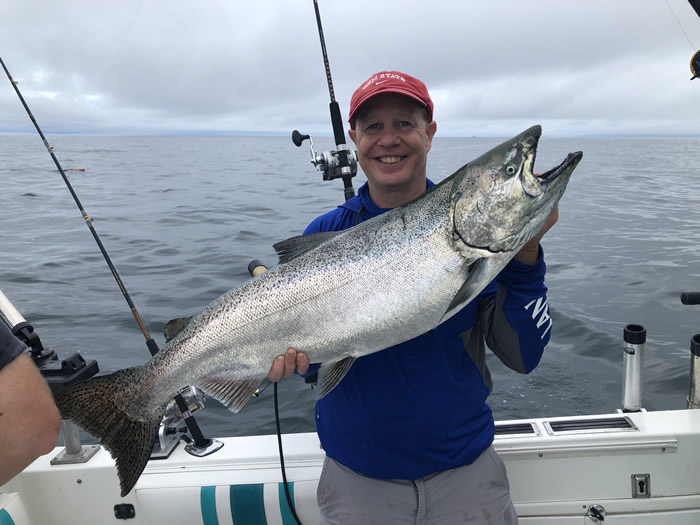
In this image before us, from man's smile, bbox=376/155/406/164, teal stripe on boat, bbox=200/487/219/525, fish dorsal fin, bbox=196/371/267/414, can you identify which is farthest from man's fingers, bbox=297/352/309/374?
teal stripe on boat, bbox=200/487/219/525

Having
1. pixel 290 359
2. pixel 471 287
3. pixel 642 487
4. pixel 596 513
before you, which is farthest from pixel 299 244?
pixel 642 487

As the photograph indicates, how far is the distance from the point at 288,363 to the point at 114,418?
2.86ft

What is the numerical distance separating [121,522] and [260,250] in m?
8.93

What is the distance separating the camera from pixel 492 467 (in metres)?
2.54

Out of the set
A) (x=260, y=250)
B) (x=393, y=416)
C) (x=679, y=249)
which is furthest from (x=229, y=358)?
(x=679, y=249)

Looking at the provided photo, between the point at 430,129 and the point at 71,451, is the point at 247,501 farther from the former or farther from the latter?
the point at 430,129

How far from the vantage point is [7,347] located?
1.31m

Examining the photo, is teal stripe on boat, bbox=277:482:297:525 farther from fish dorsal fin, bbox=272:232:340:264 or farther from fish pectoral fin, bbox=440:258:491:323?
fish pectoral fin, bbox=440:258:491:323

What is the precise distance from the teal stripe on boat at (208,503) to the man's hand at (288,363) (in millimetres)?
1094

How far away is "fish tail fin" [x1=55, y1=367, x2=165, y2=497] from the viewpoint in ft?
7.54

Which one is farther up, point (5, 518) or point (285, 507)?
point (5, 518)

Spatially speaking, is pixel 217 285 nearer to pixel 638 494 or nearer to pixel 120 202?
pixel 638 494

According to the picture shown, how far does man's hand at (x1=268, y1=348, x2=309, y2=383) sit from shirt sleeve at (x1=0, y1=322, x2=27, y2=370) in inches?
45.5

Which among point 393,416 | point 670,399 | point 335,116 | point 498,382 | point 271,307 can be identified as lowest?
point 670,399
